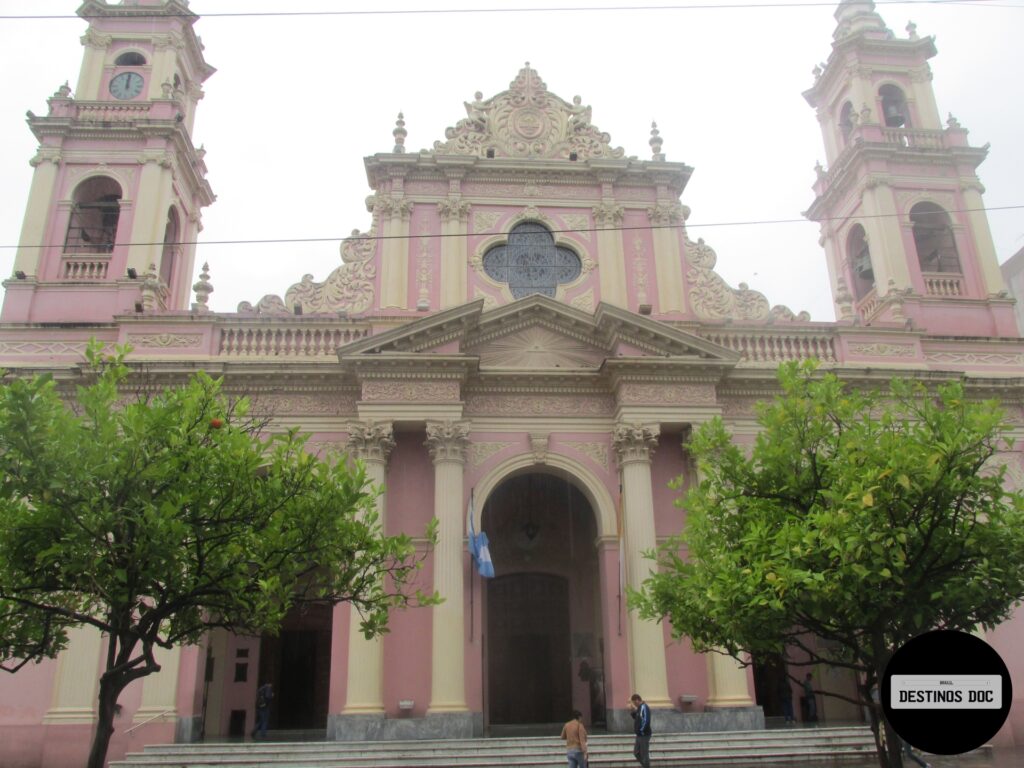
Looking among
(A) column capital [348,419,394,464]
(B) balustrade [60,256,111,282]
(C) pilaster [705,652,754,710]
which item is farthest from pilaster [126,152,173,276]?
(C) pilaster [705,652,754,710]

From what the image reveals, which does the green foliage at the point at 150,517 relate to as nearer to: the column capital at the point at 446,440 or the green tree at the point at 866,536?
the green tree at the point at 866,536

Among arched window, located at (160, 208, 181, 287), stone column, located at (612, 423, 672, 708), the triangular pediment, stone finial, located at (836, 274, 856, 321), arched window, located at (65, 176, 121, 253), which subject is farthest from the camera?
arched window, located at (160, 208, 181, 287)

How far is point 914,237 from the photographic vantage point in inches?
942

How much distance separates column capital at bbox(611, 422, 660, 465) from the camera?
18.6 meters

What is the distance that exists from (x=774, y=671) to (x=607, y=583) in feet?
17.0

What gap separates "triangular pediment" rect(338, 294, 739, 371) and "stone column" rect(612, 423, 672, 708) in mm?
1888

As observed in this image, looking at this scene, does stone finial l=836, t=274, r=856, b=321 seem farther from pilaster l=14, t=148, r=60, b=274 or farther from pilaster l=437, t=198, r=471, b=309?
pilaster l=14, t=148, r=60, b=274

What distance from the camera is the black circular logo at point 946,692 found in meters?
2.45

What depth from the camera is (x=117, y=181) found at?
872 inches

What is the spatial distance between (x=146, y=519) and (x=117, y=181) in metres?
16.0

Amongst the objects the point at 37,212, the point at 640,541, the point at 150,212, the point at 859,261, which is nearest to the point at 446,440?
the point at 640,541

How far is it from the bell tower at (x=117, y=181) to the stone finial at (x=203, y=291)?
3.70 feet

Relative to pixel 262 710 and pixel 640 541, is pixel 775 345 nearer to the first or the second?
pixel 640 541

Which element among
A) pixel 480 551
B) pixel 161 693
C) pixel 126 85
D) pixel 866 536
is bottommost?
pixel 161 693
